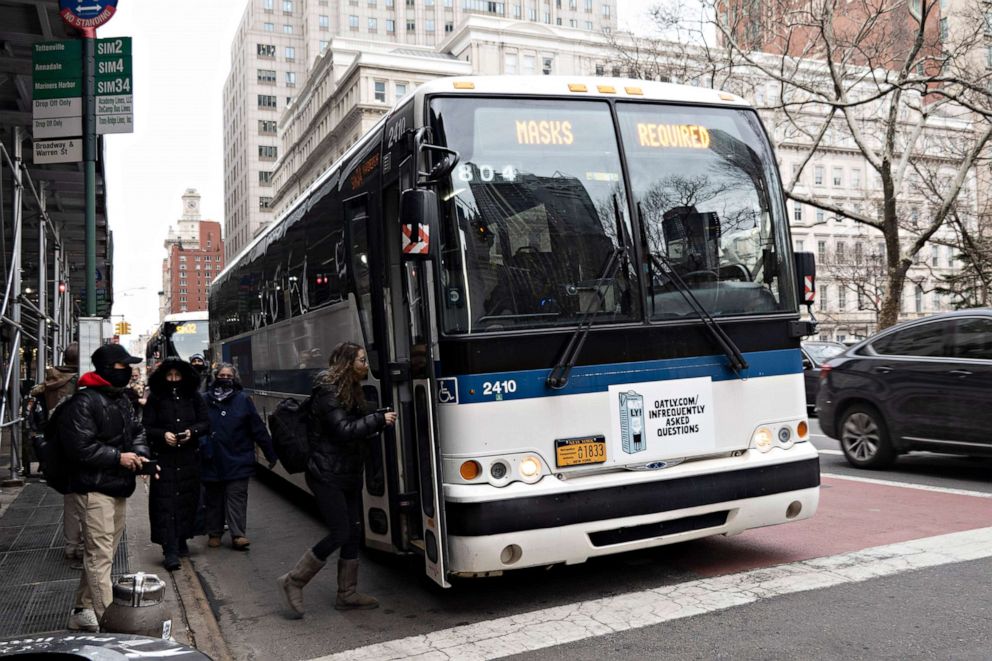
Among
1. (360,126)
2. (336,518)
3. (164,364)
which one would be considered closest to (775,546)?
(336,518)

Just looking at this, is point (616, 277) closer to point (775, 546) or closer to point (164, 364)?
→ point (775, 546)

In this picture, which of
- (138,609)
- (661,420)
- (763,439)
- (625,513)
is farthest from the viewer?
(763,439)

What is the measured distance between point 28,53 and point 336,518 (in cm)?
817

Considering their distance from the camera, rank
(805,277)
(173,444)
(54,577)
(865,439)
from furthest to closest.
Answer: (865,439) < (173,444) < (54,577) < (805,277)

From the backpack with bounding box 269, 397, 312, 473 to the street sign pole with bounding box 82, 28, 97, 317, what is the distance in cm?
397

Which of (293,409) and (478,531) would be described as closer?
(478,531)

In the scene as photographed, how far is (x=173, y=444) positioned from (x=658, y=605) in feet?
14.3

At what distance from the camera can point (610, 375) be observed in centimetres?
594

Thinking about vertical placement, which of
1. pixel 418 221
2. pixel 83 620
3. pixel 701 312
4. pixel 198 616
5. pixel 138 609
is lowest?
pixel 198 616

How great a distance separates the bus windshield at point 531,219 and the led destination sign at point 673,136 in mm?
281

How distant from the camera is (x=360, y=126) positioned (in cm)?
7712

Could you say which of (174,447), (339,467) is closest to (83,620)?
(339,467)

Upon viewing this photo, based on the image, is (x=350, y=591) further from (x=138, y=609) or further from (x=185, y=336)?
(x=185, y=336)

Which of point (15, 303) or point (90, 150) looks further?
point (15, 303)
